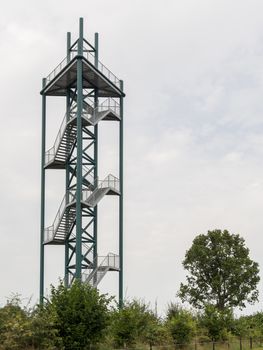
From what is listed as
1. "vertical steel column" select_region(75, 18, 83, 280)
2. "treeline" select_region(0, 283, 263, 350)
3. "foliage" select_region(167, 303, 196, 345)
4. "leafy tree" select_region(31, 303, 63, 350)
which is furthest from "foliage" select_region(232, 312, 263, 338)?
"leafy tree" select_region(31, 303, 63, 350)

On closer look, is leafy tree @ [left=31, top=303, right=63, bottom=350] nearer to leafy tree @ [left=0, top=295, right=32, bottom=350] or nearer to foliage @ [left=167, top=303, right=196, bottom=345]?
leafy tree @ [left=0, top=295, right=32, bottom=350]

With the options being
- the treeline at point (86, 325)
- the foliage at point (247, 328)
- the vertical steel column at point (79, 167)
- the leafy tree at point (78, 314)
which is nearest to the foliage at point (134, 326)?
the treeline at point (86, 325)

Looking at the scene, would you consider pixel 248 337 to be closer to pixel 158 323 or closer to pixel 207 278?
pixel 158 323

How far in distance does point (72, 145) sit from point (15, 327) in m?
18.3

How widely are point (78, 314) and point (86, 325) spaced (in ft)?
2.03

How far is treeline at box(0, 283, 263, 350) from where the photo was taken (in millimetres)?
28859

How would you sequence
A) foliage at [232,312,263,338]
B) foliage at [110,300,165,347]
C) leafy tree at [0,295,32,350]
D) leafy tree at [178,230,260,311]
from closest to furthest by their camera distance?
leafy tree at [0,295,32,350] → foliage at [110,300,165,347] → foliage at [232,312,263,338] → leafy tree at [178,230,260,311]

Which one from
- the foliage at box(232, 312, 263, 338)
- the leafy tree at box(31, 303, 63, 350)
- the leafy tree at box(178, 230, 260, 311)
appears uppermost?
the leafy tree at box(178, 230, 260, 311)

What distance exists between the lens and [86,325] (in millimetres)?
31406

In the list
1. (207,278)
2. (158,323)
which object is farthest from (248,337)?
Result: (207,278)

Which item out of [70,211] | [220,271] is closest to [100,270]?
[70,211]

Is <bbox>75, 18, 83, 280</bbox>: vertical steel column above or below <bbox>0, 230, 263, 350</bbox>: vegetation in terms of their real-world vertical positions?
above

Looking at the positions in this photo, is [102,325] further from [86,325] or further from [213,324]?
[213,324]

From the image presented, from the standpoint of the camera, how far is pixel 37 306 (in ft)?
101
